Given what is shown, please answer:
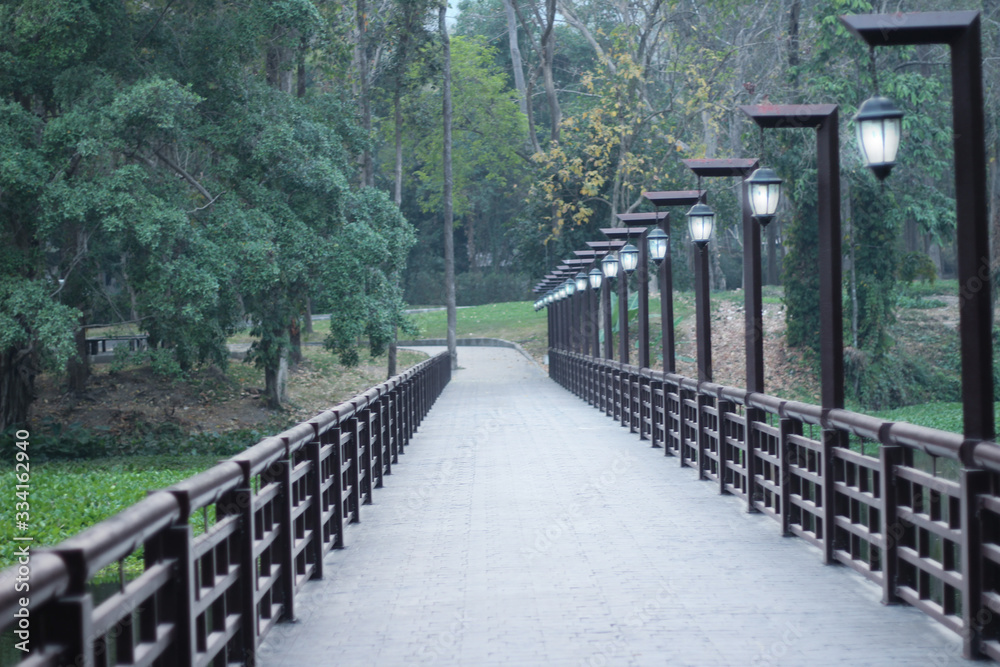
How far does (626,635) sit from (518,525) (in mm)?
3116

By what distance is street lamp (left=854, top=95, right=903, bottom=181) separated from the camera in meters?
5.32

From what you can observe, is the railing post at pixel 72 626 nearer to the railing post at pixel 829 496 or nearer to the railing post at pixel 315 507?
the railing post at pixel 315 507

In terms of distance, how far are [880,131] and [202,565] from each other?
388 cm

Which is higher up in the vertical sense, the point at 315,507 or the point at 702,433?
the point at 315,507

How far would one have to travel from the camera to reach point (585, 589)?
591 centimetres

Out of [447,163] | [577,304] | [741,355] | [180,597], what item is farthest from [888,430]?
[447,163]

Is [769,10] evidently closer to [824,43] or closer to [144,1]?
[824,43]

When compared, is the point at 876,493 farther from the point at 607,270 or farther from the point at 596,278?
the point at 596,278

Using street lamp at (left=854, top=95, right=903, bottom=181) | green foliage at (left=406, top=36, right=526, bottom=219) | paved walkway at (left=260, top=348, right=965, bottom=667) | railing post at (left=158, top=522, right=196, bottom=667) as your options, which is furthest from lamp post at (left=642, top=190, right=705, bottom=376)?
green foliage at (left=406, top=36, right=526, bottom=219)

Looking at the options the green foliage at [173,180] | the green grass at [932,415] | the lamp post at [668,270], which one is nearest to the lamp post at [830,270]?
the lamp post at [668,270]

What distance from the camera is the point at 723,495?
30.3ft

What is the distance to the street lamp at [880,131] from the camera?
532 cm

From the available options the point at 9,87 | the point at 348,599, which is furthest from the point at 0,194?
the point at 348,599

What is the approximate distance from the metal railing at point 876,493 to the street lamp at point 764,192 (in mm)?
1512
